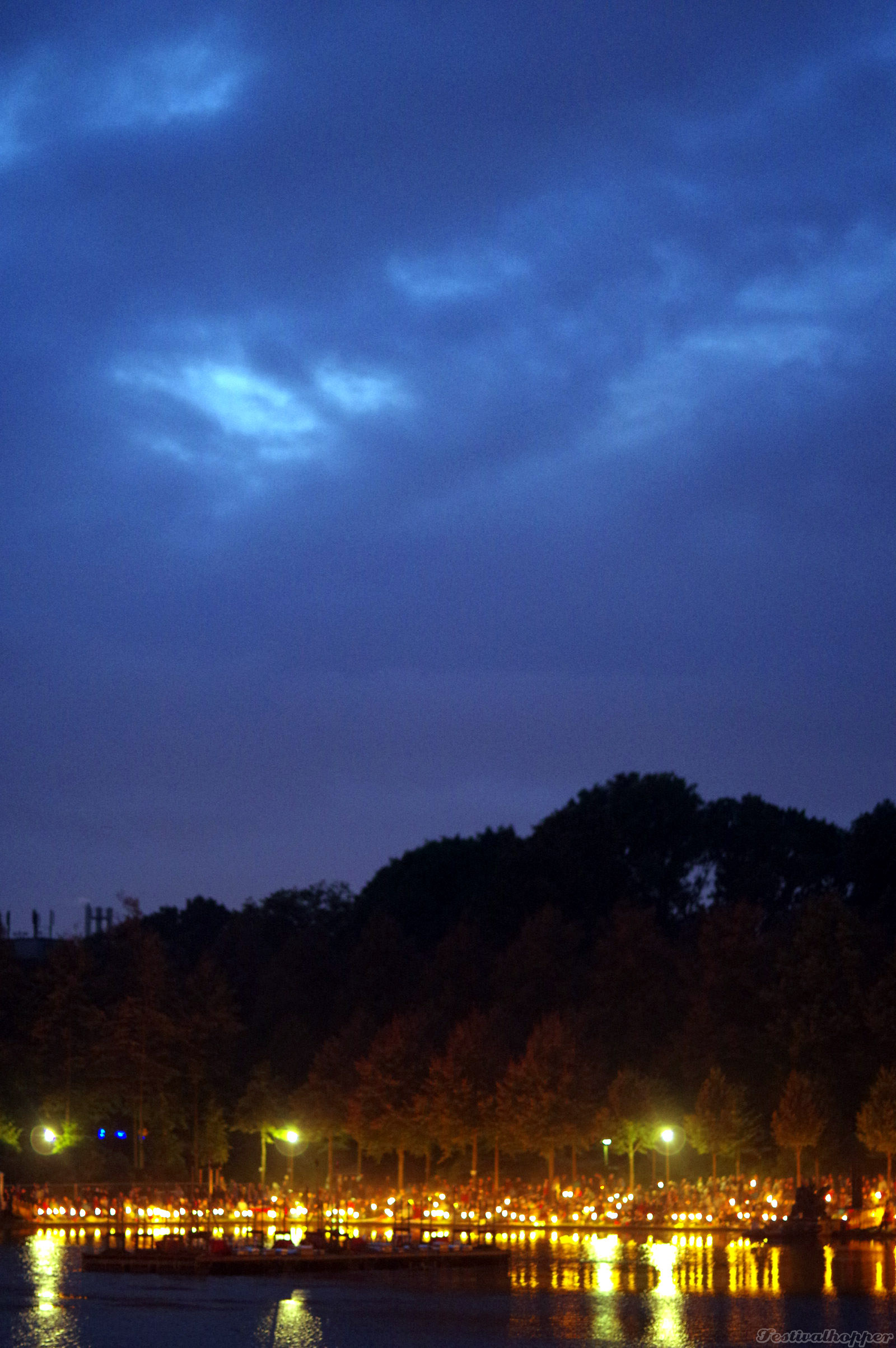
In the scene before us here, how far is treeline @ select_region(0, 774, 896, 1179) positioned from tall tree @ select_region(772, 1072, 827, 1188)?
0.23m

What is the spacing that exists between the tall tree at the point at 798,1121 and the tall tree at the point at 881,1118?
5.68ft

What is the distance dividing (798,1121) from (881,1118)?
10.9 feet

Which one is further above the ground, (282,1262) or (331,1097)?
(331,1097)

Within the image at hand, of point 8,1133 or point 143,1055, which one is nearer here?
point 8,1133

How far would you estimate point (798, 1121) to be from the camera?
216ft

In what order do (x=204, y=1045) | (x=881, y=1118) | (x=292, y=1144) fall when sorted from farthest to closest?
(x=204, y=1045), (x=292, y=1144), (x=881, y=1118)

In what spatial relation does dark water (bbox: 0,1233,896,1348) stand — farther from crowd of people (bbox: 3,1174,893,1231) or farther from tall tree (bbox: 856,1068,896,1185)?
tall tree (bbox: 856,1068,896,1185)

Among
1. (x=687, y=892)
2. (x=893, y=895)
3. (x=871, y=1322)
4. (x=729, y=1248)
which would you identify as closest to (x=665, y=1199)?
(x=729, y=1248)

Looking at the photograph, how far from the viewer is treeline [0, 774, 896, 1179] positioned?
71688 millimetres

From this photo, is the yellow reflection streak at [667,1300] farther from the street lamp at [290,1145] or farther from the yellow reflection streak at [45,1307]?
the street lamp at [290,1145]

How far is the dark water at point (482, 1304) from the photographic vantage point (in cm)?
3606

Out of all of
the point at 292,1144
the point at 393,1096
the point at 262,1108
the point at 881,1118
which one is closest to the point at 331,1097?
the point at 393,1096

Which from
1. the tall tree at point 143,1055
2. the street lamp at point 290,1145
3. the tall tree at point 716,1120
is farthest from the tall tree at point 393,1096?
the tall tree at point 716,1120

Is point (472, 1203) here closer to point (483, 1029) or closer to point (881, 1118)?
point (483, 1029)
